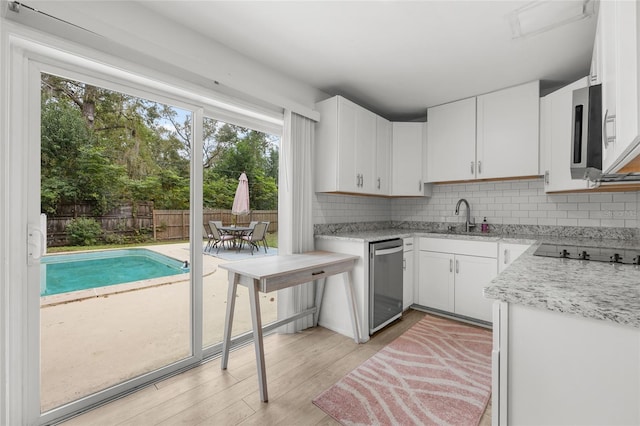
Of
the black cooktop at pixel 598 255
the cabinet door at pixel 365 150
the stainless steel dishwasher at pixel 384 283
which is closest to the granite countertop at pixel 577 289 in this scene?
the black cooktop at pixel 598 255

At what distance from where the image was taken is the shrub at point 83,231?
178 cm

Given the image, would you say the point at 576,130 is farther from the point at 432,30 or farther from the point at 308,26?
the point at 308,26

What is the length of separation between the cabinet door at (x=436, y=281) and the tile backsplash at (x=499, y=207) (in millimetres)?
734

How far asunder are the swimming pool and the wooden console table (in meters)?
0.48

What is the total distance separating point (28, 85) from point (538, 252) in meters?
3.10

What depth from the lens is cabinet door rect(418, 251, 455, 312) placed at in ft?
10.5

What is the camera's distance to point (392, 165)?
3707 mm

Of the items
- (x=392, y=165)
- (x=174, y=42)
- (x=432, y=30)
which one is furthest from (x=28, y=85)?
(x=392, y=165)

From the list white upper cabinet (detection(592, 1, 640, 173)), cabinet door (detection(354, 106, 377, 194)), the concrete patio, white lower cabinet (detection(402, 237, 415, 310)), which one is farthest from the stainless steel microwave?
the concrete patio

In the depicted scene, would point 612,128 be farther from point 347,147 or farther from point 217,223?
point 217,223

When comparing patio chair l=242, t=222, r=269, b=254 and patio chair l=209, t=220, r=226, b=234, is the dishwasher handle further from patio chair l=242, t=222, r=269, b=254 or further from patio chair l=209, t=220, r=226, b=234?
patio chair l=209, t=220, r=226, b=234

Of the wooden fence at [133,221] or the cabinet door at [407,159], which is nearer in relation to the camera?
the wooden fence at [133,221]

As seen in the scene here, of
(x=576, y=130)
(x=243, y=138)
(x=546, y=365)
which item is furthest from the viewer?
(x=243, y=138)

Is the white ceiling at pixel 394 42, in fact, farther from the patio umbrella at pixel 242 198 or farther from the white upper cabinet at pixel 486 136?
the patio umbrella at pixel 242 198
